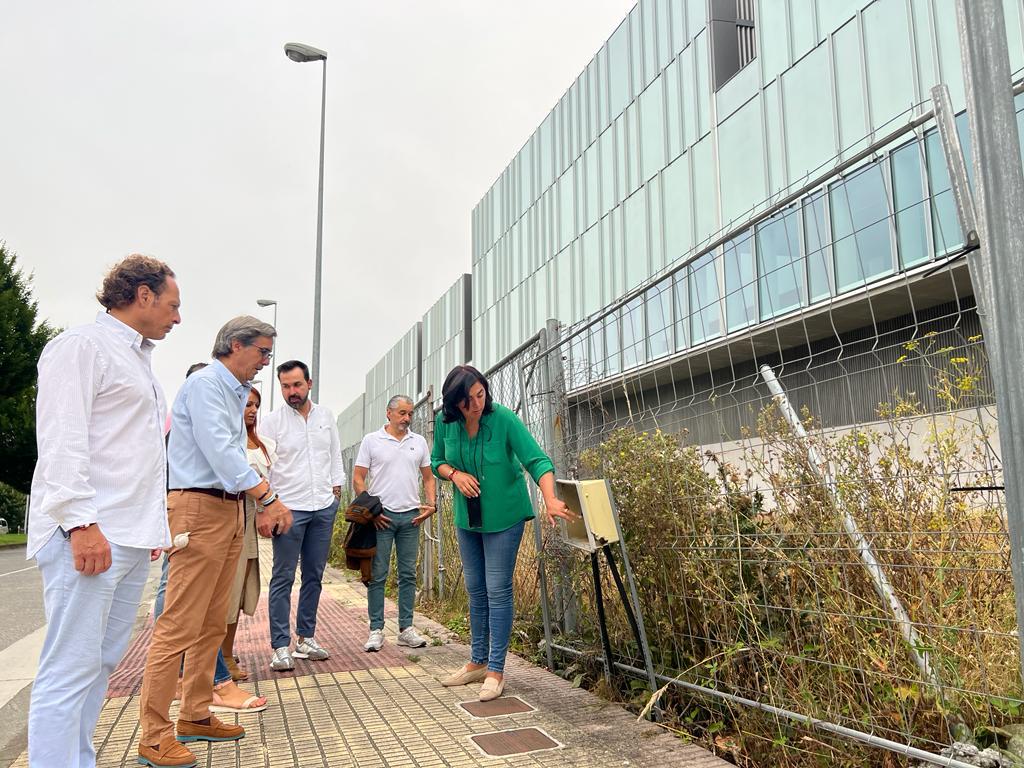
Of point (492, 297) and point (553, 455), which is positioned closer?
point (553, 455)

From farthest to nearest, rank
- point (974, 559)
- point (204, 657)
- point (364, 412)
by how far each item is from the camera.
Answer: point (364, 412)
point (204, 657)
point (974, 559)

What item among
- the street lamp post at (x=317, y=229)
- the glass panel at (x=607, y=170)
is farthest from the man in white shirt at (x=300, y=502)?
the glass panel at (x=607, y=170)

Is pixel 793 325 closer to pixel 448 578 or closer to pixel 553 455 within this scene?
pixel 553 455

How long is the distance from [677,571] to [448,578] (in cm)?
468

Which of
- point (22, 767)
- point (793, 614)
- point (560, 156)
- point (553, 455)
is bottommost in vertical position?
point (22, 767)

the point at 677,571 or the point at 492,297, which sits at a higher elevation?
the point at 492,297

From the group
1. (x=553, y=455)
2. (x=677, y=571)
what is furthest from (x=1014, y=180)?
(x=553, y=455)

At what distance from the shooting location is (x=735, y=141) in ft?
57.2

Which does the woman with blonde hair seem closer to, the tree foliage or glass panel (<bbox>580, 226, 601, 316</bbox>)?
glass panel (<bbox>580, 226, 601, 316</bbox>)

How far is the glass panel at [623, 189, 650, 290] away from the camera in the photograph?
2117 cm

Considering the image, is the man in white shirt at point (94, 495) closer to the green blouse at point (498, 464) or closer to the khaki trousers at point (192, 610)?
the khaki trousers at point (192, 610)

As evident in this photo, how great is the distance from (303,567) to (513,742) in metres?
2.48

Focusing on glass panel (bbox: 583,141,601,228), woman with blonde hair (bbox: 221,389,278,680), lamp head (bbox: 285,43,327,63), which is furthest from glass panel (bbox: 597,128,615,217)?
woman with blonde hair (bbox: 221,389,278,680)

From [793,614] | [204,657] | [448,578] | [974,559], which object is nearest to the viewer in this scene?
[974,559]
